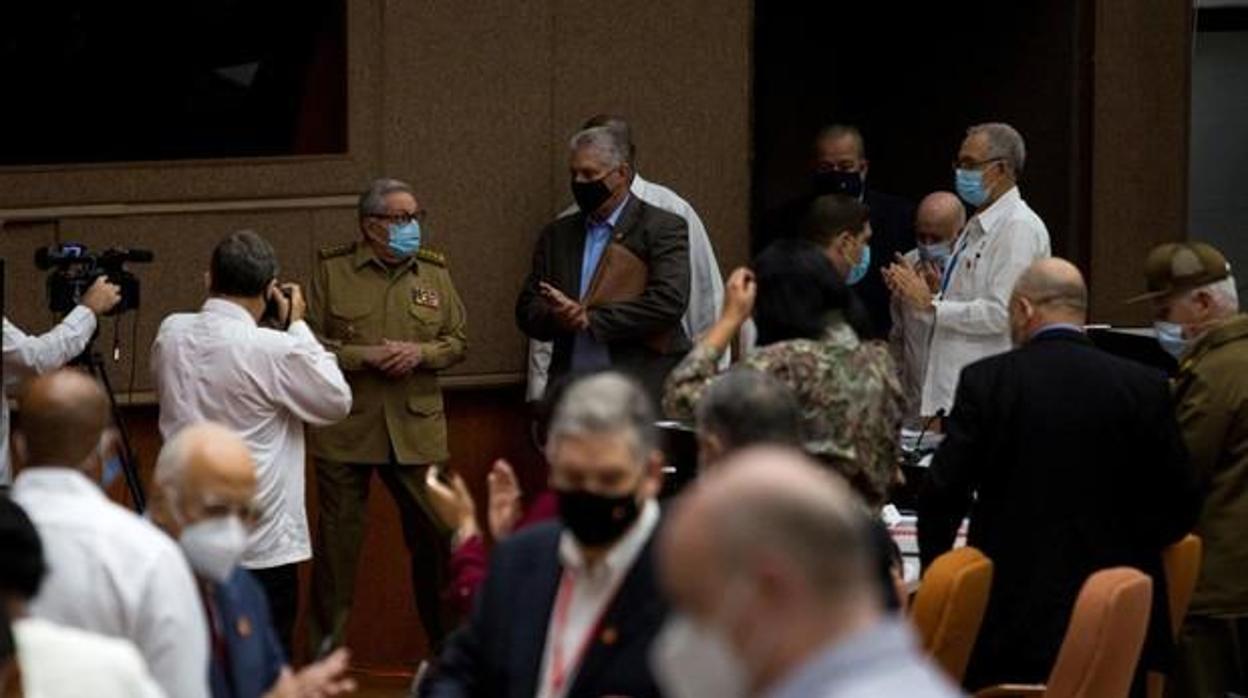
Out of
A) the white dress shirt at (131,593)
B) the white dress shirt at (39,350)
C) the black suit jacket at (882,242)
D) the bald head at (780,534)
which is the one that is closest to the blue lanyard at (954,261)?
the black suit jacket at (882,242)

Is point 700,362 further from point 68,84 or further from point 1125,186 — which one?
point 1125,186

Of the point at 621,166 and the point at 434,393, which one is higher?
the point at 621,166

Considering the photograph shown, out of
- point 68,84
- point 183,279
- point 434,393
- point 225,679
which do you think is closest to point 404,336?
point 434,393

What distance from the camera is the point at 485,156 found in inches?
438

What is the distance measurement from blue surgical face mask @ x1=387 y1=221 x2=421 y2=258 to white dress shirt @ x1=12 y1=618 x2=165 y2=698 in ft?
18.5

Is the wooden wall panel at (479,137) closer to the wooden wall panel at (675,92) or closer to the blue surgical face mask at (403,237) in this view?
the wooden wall panel at (675,92)

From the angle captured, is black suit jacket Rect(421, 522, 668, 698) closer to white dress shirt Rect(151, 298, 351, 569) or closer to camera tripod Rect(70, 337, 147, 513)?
white dress shirt Rect(151, 298, 351, 569)

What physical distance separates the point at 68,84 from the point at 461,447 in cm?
196

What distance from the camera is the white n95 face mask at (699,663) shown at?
332 centimetres

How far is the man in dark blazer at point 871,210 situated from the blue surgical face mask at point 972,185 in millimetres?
785

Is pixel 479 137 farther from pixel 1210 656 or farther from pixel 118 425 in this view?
pixel 1210 656

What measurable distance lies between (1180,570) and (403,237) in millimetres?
3316

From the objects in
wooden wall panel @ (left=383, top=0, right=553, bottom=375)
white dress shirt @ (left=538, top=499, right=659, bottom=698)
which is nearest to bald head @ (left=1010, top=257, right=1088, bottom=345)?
white dress shirt @ (left=538, top=499, right=659, bottom=698)

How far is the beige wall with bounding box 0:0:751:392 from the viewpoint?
10602 millimetres
